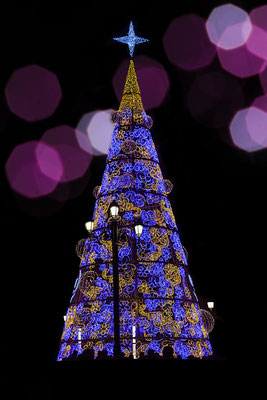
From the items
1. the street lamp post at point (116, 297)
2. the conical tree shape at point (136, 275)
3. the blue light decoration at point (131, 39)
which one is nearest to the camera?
the street lamp post at point (116, 297)

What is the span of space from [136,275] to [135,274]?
0.03 meters

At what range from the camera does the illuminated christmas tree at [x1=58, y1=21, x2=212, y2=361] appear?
468 inches

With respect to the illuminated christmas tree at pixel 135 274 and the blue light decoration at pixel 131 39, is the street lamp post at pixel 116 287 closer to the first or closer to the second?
the illuminated christmas tree at pixel 135 274

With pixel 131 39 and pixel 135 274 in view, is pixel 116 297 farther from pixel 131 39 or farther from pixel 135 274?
pixel 131 39

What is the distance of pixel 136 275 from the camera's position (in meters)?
12.3

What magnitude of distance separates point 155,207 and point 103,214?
1.41m

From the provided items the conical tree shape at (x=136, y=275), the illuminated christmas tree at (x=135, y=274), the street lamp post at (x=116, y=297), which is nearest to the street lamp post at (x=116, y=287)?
the street lamp post at (x=116, y=297)

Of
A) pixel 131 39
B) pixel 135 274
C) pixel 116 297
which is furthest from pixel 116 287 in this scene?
pixel 131 39

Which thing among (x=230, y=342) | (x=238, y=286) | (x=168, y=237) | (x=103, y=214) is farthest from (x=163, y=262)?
(x=238, y=286)

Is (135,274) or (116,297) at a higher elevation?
(135,274)

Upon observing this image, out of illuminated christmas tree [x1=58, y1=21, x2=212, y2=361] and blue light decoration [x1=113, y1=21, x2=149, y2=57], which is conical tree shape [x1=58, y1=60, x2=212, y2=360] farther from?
blue light decoration [x1=113, y1=21, x2=149, y2=57]

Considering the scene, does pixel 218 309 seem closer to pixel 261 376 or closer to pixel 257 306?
pixel 257 306

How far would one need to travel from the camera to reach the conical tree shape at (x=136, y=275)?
11883 millimetres

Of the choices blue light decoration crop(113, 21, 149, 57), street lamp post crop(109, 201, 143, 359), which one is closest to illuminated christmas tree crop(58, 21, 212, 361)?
street lamp post crop(109, 201, 143, 359)
